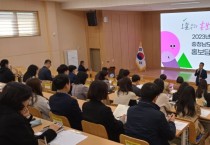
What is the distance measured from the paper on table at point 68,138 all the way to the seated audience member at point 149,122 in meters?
0.53

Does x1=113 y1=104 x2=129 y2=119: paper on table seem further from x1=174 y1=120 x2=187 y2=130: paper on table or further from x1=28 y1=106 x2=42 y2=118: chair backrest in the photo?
x1=28 y1=106 x2=42 y2=118: chair backrest

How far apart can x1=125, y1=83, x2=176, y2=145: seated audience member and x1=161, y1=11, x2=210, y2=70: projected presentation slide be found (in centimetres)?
810

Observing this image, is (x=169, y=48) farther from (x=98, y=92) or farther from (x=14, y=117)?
(x=14, y=117)

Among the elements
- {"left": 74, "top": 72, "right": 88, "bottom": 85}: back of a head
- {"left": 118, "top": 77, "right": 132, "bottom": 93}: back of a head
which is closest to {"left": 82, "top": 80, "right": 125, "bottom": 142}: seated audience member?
{"left": 118, "top": 77, "right": 132, "bottom": 93}: back of a head

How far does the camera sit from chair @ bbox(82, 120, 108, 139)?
2424mm

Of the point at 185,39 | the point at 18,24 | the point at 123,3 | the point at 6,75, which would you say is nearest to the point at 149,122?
the point at 6,75

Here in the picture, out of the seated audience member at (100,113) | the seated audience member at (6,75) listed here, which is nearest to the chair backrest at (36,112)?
the seated audience member at (100,113)

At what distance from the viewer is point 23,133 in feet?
5.31

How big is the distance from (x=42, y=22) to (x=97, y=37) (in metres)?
2.45

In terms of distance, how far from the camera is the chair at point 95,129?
242 centimetres

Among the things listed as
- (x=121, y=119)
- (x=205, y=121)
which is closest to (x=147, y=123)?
(x=121, y=119)

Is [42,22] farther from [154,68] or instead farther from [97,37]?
[154,68]

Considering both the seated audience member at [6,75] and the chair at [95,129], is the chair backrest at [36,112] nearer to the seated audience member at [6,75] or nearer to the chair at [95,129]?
the chair at [95,129]

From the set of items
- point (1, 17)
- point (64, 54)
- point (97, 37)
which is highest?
point (1, 17)
